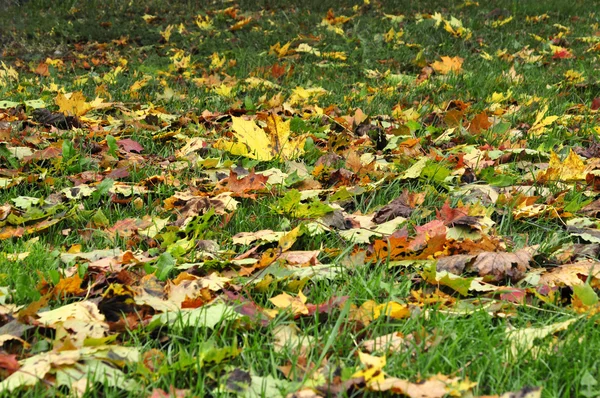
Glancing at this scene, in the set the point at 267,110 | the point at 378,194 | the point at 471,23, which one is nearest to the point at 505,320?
the point at 378,194

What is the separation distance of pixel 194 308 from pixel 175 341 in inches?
6.9

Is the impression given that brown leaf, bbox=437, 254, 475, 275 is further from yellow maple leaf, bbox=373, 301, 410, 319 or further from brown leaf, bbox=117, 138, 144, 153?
brown leaf, bbox=117, 138, 144, 153

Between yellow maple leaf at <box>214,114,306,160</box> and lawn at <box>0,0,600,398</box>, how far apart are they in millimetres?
12

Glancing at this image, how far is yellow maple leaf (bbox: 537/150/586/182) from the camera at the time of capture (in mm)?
2867

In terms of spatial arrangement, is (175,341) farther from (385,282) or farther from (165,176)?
(165,176)

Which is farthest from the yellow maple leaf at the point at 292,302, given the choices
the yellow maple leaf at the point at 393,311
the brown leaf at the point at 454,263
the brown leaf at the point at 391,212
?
the brown leaf at the point at 391,212

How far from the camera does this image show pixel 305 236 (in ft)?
7.86

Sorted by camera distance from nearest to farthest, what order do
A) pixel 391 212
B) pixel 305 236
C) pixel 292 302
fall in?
pixel 292 302, pixel 305 236, pixel 391 212

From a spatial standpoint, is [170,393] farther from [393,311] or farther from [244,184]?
[244,184]

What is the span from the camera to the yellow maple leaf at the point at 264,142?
337cm

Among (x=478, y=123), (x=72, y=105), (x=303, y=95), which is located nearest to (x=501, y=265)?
(x=478, y=123)

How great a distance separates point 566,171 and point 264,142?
1473 millimetres

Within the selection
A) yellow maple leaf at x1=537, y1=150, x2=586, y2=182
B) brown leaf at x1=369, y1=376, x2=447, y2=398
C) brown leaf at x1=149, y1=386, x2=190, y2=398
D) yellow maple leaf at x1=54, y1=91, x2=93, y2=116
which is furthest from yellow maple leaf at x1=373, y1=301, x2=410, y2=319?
yellow maple leaf at x1=54, y1=91, x2=93, y2=116

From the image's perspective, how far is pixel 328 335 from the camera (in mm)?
1640
